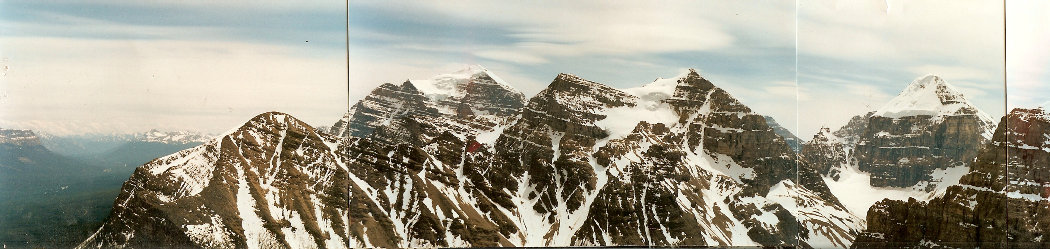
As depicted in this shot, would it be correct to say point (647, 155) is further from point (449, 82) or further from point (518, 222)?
point (449, 82)

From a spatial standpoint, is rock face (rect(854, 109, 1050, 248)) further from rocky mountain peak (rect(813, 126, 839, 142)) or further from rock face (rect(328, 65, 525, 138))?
rock face (rect(328, 65, 525, 138))

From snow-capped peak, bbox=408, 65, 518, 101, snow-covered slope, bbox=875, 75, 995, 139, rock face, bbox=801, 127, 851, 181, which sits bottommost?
rock face, bbox=801, 127, 851, 181

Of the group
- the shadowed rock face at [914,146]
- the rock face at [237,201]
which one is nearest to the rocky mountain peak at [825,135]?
the shadowed rock face at [914,146]

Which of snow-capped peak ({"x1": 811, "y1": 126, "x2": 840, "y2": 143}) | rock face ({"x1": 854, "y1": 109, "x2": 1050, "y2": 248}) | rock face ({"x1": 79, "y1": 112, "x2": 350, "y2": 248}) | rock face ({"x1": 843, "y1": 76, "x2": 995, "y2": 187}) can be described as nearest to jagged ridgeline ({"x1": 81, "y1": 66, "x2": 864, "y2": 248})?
rock face ({"x1": 79, "y1": 112, "x2": 350, "y2": 248})

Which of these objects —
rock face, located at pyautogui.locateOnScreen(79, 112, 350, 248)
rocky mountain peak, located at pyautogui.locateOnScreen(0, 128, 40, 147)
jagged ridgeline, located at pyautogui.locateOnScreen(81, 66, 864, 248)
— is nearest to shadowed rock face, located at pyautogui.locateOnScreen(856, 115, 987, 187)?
jagged ridgeline, located at pyautogui.locateOnScreen(81, 66, 864, 248)

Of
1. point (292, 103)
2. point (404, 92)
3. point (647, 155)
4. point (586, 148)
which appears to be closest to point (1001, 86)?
point (647, 155)

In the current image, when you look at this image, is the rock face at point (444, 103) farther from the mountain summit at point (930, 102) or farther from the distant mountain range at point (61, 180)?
the mountain summit at point (930, 102)

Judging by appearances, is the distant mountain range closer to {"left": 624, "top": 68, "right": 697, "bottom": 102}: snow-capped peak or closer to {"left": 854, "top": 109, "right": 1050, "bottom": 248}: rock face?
{"left": 624, "top": 68, "right": 697, "bottom": 102}: snow-capped peak

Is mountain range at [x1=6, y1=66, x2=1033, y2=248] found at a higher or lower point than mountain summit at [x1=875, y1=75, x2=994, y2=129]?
lower

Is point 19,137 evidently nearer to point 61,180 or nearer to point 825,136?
point 61,180
